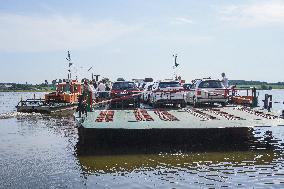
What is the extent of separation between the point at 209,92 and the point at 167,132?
9.53m

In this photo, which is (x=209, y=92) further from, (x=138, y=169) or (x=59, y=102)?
(x=59, y=102)

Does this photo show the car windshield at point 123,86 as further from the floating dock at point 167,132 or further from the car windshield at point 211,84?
the floating dock at point 167,132

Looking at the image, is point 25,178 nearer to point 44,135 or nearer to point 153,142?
point 153,142

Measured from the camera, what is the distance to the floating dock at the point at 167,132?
15.9 m

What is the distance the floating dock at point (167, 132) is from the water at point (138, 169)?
2.89 ft

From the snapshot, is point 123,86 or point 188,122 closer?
point 188,122

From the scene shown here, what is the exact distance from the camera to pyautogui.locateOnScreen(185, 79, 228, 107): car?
25031 millimetres

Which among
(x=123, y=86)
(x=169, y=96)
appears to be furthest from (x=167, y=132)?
(x=123, y=86)

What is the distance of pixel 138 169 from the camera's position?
1313 centimetres

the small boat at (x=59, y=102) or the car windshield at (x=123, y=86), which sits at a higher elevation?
the car windshield at (x=123, y=86)

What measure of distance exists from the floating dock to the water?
2.89 feet

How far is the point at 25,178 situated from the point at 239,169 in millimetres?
5946

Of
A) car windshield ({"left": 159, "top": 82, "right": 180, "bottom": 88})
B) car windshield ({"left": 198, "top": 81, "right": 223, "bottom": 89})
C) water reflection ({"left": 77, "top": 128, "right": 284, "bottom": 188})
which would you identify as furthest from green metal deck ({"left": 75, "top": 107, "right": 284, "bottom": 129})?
car windshield ({"left": 159, "top": 82, "right": 180, "bottom": 88})

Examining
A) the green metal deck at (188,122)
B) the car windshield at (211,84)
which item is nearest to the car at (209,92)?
the car windshield at (211,84)
